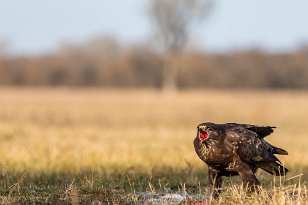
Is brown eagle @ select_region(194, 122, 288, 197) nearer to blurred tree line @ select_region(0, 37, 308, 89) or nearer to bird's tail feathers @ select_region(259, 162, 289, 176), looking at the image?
bird's tail feathers @ select_region(259, 162, 289, 176)

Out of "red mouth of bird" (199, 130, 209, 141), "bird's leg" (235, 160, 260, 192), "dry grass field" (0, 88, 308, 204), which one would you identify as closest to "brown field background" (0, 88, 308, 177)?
"dry grass field" (0, 88, 308, 204)

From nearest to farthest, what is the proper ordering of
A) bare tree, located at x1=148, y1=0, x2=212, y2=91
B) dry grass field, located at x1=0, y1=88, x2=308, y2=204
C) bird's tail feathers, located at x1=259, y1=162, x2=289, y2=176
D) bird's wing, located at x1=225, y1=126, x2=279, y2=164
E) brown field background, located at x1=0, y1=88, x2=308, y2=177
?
bird's wing, located at x1=225, y1=126, x2=279, y2=164, dry grass field, located at x1=0, y1=88, x2=308, y2=204, bird's tail feathers, located at x1=259, y1=162, x2=289, y2=176, brown field background, located at x1=0, y1=88, x2=308, y2=177, bare tree, located at x1=148, y1=0, x2=212, y2=91

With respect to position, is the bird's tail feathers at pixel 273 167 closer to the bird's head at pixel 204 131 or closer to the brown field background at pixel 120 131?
the bird's head at pixel 204 131

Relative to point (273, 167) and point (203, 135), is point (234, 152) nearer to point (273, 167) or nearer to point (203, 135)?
point (203, 135)

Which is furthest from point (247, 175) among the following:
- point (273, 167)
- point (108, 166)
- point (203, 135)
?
point (108, 166)

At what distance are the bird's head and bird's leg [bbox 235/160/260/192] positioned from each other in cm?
49

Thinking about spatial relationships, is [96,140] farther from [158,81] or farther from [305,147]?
[158,81]

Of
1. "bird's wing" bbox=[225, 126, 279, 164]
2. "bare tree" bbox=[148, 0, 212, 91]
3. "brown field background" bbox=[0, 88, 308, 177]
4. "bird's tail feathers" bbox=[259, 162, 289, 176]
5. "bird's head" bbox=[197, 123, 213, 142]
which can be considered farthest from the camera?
"bare tree" bbox=[148, 0, 212, 91]

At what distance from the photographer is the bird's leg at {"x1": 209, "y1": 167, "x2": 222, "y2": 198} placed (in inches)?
248

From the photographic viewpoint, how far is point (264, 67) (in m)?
59.5

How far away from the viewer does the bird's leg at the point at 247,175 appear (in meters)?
6.14

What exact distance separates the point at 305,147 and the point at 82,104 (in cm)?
1945

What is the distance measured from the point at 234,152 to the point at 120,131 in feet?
40.9

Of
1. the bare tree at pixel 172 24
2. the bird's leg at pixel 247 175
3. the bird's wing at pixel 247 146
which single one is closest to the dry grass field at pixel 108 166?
the bird's leg at pixel 247 175
